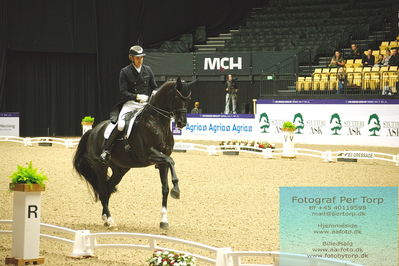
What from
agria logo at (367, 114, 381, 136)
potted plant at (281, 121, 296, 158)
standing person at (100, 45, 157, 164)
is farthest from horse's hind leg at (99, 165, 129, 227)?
agria logo at (367, 114, 381, 136)

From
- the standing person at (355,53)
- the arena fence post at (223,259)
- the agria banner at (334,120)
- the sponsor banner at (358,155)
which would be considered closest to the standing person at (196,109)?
the agria banner at (334,120)

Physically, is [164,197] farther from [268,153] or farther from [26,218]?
[268,153]

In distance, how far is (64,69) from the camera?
1286 inches

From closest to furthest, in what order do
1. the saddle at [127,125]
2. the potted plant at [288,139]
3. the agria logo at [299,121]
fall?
the saddle at [127,125], the potted plant at [288,139], the agria logo at [299,121]

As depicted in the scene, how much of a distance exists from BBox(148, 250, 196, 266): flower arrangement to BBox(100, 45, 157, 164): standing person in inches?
153

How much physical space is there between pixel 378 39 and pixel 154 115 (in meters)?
20.7

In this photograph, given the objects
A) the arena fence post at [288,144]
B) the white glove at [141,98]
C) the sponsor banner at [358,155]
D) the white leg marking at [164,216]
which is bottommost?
the white leg marking at [164,216]

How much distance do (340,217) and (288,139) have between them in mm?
15043

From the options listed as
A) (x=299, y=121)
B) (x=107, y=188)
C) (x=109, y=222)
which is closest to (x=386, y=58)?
(x=299, y=121)

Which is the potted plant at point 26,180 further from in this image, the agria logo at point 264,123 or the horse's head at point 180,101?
the agria logo at point 264,123

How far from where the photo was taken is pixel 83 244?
7484 mm

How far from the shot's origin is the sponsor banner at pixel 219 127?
2538 centimetres

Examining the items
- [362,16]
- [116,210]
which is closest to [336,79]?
[362,16]

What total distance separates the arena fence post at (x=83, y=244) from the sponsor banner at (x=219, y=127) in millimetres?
17806
